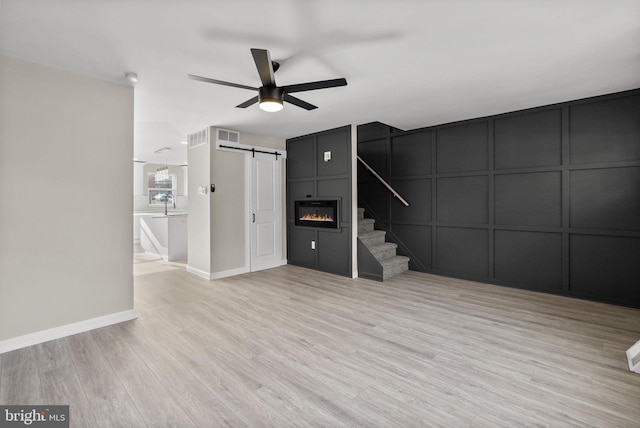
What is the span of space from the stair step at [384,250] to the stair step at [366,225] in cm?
41

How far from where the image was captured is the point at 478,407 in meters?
1.82

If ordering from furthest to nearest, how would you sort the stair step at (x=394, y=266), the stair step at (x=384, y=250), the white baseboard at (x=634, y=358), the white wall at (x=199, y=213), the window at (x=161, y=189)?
the window at (x=161, y=189) < the stair step at (x=384, y=250) < the white wall at (x=199, y=213) < the stair step at (x=394, y=266) < the white baseboard at (x=634, y=358)

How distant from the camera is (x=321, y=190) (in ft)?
18.0

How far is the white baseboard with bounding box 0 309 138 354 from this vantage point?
8.30 feet

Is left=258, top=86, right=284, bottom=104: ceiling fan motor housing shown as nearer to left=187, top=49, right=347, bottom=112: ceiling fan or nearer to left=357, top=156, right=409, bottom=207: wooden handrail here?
left=187, top=49, right=347, bottom=112: ceiling fan

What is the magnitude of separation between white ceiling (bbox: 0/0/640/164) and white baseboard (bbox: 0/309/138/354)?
2489 mm

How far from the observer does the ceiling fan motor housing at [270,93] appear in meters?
2.60

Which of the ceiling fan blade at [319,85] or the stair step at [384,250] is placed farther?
the stair step at [384,250]

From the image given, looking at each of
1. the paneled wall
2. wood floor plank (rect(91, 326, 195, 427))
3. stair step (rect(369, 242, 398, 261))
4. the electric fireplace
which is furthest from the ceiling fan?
the paneled wall

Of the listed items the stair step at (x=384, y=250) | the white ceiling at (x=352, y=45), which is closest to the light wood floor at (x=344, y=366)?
the stair step at (x=384, y=250)

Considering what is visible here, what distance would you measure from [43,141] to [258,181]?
127 inches

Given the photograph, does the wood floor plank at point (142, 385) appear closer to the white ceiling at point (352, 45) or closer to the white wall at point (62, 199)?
the white wall at point (62, 199)

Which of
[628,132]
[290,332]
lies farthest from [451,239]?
[290,332]

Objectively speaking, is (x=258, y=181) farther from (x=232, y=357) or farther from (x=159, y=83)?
(x=232, y=357)
